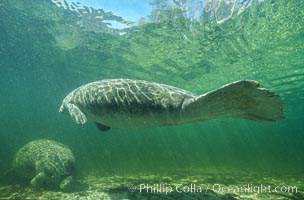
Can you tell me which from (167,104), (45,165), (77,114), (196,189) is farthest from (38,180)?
(167,104)

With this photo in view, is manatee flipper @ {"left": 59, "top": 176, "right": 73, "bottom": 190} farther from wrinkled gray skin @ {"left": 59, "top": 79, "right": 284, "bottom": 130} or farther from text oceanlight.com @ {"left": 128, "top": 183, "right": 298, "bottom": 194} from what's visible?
wrinkled gray skin @ {"left": 59, "top": 79, "right": 284, "bottom": 130}

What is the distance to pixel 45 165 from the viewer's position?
8.59m

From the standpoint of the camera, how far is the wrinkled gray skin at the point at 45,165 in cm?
799

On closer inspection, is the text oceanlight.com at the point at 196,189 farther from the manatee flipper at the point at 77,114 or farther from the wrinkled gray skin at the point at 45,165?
the wrinkled gray skin at the point at 45,165

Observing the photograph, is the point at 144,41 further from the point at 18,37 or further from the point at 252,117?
the point at 252,117

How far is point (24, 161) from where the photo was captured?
9836mm

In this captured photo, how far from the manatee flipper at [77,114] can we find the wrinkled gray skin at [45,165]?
3.12 m

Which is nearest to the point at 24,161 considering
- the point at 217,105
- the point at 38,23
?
the point at 217,105

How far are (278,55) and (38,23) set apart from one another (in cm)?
1817

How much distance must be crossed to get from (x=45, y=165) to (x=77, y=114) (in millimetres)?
4173

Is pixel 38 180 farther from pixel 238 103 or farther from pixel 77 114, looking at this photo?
pixel 238 103

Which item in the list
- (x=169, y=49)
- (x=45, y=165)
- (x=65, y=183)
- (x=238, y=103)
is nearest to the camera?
(x=238, y=103)

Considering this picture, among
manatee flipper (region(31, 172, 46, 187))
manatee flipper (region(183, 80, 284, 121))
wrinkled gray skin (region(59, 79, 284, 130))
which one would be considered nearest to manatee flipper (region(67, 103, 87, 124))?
wrinkled gray skin (region(59, 79, 284, 130))

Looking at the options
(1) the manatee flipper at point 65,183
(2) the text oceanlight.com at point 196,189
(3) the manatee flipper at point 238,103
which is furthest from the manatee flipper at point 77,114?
(1) the manatee flipper at point 65,183
